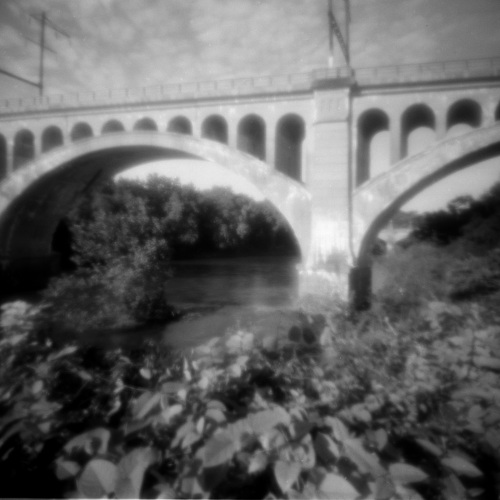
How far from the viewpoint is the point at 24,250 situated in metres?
18.8

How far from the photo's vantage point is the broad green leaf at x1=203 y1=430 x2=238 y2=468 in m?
0.98

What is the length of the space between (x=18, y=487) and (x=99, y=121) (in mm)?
16493

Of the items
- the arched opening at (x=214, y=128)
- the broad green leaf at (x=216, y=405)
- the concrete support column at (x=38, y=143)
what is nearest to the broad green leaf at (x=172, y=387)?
the broad green leaf at (x=216, y=405)

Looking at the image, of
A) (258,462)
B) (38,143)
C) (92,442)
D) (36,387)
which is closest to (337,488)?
(258,462)

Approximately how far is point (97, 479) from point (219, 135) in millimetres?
16682

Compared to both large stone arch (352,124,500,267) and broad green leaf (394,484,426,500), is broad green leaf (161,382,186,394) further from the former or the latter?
large stone arch (352,124,500,267)

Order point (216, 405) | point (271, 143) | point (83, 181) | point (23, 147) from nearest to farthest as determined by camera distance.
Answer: point (216, 405) → point (271, 143) → point (23, 147) → point (83, 181)

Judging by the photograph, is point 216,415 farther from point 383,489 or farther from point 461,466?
point 461,466

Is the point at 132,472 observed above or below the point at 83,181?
below

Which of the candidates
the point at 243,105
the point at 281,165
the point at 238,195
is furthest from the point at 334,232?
the point at 238,195

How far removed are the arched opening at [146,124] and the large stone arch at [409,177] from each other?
356 inches

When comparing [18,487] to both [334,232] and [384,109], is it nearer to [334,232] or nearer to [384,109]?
[334,232]

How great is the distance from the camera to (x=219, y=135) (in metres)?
16.6

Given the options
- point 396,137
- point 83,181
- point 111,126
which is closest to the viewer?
point 396,137
